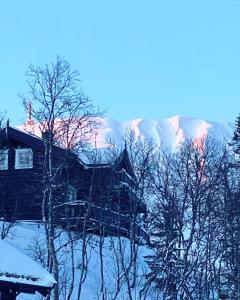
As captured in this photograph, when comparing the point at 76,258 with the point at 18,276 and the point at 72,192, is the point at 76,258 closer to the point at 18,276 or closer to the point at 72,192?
the point at 72,192

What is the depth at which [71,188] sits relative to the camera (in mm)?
33250

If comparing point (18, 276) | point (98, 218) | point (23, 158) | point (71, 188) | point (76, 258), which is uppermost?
point (23, 158)

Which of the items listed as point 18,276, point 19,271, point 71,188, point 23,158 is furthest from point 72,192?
point 18,276

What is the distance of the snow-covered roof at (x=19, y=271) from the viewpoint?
1296 centimetres

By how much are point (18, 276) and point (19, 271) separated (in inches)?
8.4

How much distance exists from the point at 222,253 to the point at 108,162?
7652mm

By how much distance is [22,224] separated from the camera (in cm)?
3603

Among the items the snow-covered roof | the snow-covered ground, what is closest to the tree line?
the snow-covered ground

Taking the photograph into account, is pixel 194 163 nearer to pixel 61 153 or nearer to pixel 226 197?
pixel 226 197

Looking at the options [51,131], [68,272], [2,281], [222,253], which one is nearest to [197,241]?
[222,253]

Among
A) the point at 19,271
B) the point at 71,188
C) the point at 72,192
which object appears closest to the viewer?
the point at 19,271

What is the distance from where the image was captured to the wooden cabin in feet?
103

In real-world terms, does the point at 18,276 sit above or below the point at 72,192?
below

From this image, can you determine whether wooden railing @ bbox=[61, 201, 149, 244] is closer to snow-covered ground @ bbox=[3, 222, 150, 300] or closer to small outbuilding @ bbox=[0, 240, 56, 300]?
snow-covered ground @ bbox=[3, 222, 150, 300]
